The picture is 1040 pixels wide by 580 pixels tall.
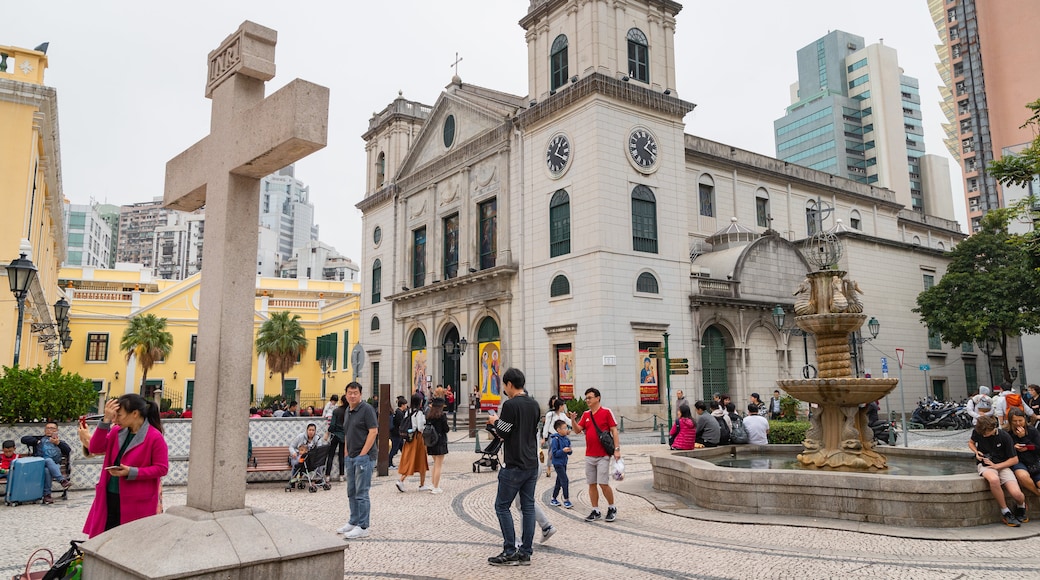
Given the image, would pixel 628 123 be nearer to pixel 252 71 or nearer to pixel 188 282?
pixel 252 71

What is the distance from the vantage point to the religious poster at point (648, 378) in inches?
1024

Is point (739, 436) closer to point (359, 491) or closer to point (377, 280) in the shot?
point (359, 491)

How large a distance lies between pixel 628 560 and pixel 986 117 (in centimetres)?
7353

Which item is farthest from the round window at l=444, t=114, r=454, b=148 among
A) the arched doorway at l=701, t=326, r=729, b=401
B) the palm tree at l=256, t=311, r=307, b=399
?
the palm tree at l=256, t=311, r=307, b=399

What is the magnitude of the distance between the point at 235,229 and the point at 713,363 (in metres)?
26.8

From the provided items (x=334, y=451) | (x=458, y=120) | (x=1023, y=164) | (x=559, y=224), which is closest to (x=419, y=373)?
(x=559, y=224)

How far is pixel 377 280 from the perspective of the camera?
4009 centimetres

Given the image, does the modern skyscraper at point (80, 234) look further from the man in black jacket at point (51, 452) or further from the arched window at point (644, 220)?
the man in black jacket at point (51, 452)

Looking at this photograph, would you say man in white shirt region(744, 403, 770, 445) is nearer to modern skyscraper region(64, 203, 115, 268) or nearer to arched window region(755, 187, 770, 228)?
arched window region(755, 187, 770, 228)

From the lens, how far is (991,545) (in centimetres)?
706

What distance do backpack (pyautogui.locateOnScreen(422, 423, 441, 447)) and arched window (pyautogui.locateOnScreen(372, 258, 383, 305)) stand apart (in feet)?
93.1

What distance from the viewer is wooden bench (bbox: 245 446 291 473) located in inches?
504

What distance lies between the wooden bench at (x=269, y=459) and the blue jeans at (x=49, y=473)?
300 centimetres

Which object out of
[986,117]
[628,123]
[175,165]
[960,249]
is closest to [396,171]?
[628,123]
